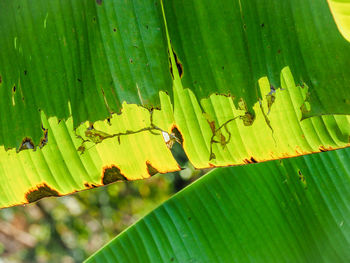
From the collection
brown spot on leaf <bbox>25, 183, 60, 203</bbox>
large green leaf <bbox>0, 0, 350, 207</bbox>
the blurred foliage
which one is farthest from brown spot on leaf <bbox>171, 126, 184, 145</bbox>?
the blurred foliage

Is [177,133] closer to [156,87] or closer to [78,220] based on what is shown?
[156,87]

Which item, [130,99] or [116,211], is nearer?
[130,99]

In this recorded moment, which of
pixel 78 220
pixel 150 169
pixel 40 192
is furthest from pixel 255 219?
pixel 78 220

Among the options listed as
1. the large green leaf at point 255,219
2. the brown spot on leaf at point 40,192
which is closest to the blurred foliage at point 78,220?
the large green leaf at point 255,219

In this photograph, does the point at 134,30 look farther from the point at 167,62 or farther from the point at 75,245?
the point at 75,245

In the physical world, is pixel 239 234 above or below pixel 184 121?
below

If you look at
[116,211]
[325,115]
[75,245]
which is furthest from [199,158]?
[75,245]

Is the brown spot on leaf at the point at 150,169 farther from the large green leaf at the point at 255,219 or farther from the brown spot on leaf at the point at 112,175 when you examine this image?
the large green leaf at the point at 255,219
